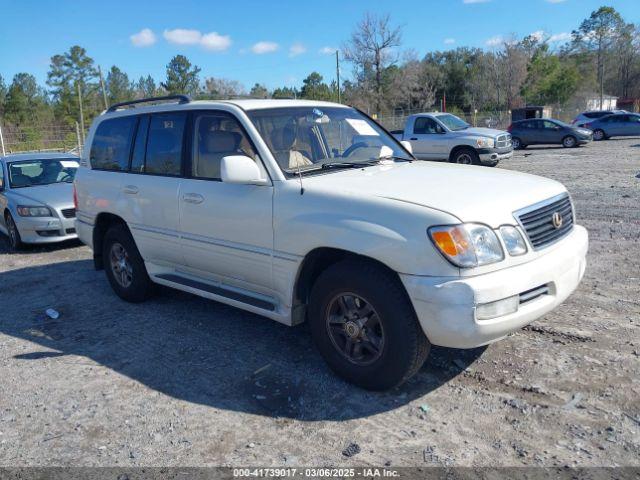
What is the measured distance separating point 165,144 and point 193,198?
2.61 ft

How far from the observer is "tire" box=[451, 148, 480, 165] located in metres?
15.6

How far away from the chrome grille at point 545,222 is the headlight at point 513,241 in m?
0.09

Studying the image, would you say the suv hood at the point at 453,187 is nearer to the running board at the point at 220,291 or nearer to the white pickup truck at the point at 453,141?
the running board at the point at 220,291

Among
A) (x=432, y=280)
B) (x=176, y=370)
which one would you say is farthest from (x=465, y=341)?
(x=176, y=370)

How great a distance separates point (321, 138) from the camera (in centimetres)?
470

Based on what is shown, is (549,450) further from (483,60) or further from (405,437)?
(483,60)

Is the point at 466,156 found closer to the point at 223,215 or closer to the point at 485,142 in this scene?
the point at 485,142

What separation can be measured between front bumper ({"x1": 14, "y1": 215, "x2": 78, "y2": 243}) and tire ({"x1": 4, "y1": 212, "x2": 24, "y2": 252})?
163 millimetres

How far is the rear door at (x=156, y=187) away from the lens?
488 centimetres

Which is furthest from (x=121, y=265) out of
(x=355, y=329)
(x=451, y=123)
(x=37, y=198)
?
(x=451, y=123)

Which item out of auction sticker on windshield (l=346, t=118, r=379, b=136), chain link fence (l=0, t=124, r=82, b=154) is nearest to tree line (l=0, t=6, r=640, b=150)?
chain link fence (l=0, t=124, r=82, b=154)

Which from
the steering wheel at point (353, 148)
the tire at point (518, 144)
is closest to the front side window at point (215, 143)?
the steering wheel at point (353, 148)

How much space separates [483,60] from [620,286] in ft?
200

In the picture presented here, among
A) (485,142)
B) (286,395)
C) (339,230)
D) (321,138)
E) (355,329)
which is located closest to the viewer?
(339,230)
